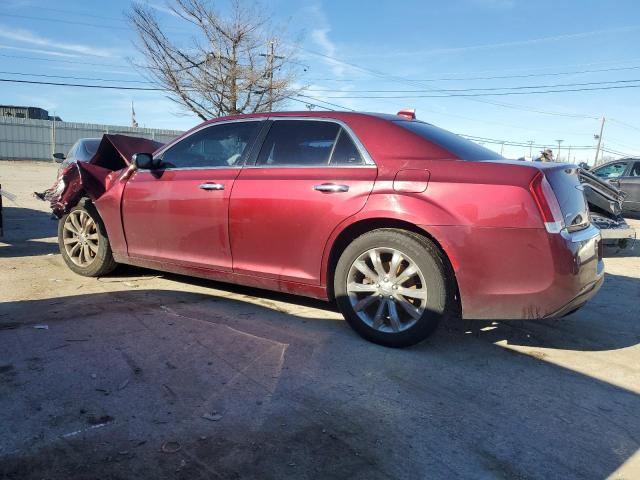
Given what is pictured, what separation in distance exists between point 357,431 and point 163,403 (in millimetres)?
1002

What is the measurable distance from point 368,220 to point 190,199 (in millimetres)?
1647

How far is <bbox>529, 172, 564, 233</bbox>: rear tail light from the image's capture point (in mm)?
2984

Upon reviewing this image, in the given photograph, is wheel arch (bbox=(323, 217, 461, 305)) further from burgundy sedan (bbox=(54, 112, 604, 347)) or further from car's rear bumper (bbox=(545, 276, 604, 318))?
car's rear bumper (bbox=(545, 276, 604, 318))

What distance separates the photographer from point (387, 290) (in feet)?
11.1

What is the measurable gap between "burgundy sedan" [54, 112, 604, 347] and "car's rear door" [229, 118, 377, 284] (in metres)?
0.01

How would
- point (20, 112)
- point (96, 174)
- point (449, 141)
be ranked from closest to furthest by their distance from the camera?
point (449, 141) → point (96, 174) → point (20, 112)

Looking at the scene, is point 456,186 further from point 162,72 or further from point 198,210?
point 162,72

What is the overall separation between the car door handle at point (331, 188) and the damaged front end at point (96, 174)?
215 cm

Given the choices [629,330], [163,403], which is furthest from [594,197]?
[163,403]

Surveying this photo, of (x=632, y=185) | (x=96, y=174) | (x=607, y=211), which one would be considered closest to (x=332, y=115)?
(x=96, y=174)

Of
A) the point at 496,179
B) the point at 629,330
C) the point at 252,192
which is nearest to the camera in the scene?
the point at 496,179

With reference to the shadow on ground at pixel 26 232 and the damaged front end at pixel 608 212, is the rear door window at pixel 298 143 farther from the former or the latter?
the damaged front end at pixel 608 212

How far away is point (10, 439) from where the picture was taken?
2182 millimetres

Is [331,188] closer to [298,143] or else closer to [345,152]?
[345,152]
